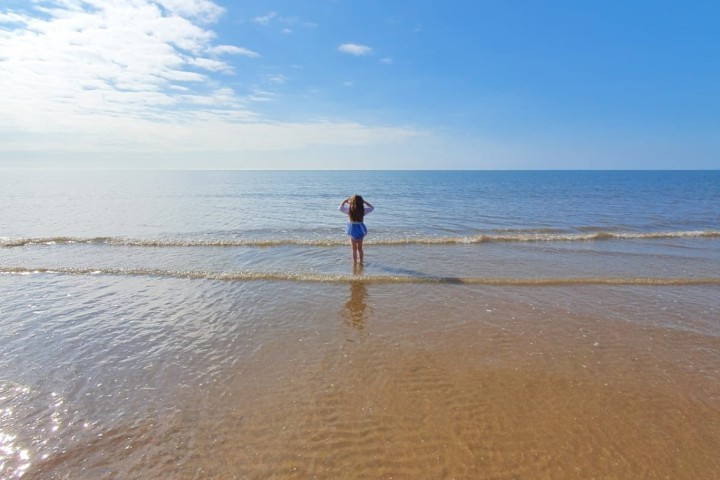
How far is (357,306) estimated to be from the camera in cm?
827

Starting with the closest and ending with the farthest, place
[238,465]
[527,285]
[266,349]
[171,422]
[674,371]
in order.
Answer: [238,465] → [171,422] → [674,371] → [266,349] → [527,285]

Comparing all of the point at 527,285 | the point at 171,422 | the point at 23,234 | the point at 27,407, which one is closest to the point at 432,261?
the point at 527,285

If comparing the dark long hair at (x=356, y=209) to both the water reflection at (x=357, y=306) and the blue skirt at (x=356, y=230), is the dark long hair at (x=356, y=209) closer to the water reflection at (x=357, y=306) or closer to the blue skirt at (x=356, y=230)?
the blue skirt at (x=356, y=230)

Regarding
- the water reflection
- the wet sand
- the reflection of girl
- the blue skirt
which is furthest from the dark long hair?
the wet sand

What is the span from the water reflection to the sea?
0.06 m

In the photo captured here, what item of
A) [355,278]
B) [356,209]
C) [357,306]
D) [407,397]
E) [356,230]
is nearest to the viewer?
[407,397]

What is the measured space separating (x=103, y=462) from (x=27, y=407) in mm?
1759

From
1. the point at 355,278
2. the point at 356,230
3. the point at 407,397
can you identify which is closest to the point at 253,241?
the point at 356,230

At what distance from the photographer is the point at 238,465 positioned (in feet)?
12.0

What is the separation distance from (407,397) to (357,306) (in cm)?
355

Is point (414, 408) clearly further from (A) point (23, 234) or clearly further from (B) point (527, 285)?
(A) point (23, 234)

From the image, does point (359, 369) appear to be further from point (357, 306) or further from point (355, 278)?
point (355, 278)

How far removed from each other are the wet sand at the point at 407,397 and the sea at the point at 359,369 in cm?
3

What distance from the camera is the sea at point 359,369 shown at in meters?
3.79
